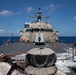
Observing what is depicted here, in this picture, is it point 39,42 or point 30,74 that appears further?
point 39,42

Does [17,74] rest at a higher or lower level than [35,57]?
lower

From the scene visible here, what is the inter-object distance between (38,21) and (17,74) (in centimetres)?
3995

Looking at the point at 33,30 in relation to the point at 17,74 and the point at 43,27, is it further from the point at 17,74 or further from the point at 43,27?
the point at 17,74

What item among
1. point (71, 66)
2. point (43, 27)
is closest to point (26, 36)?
point (43, 27)

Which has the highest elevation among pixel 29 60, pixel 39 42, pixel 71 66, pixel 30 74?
pixel 39 42

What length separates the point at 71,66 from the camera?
21516mm

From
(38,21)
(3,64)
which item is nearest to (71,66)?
(3,64)

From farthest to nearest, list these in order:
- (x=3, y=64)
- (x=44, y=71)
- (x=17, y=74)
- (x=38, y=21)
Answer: (x=38, y=21), (x=3, y=64), (x=17, y=74), (x=44, y=71)

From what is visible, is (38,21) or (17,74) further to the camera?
(38,21)

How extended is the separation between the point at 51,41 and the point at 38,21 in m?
8.79

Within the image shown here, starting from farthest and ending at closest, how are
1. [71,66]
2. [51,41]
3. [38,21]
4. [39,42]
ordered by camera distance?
[38,21], [51,41], [71,66], [39,42]

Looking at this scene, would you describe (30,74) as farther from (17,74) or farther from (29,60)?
(17,74)

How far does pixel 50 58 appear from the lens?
16.6ft

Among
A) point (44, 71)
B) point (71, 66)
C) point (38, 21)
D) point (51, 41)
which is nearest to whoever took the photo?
point (44, 71)
